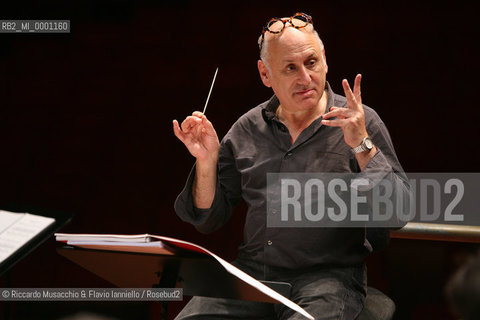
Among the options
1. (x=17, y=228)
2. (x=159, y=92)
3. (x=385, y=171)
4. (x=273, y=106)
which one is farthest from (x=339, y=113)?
(x=159, y=92)

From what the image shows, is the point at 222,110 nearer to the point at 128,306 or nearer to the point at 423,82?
the point at 423,82

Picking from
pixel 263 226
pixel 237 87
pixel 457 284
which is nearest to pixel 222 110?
→ pixel 237 87

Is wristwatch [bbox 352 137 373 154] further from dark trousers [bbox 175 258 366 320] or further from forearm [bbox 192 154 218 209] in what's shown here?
forearm [bbox 192 154 218 209]

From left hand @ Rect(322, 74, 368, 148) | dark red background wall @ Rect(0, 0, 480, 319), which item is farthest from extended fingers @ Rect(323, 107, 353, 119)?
dark red background wall @ Rect(0, 0, 480, 319)

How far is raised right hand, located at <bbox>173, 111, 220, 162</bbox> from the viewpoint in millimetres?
2049

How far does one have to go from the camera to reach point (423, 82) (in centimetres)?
327

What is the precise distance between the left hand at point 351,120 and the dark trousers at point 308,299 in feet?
1.37

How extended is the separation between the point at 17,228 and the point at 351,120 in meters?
1.06

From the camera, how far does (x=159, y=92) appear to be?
3.78 metres

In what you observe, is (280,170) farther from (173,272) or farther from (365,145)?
(173,272)

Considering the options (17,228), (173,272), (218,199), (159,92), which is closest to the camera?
(173,272)

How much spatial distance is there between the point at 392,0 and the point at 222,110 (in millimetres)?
1116

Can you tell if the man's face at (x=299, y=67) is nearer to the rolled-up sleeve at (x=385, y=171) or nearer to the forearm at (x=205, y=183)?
the rolled-up sleeve at (x=385, y=171)

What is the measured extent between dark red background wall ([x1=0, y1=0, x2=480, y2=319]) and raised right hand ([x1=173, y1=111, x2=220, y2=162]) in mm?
1208
